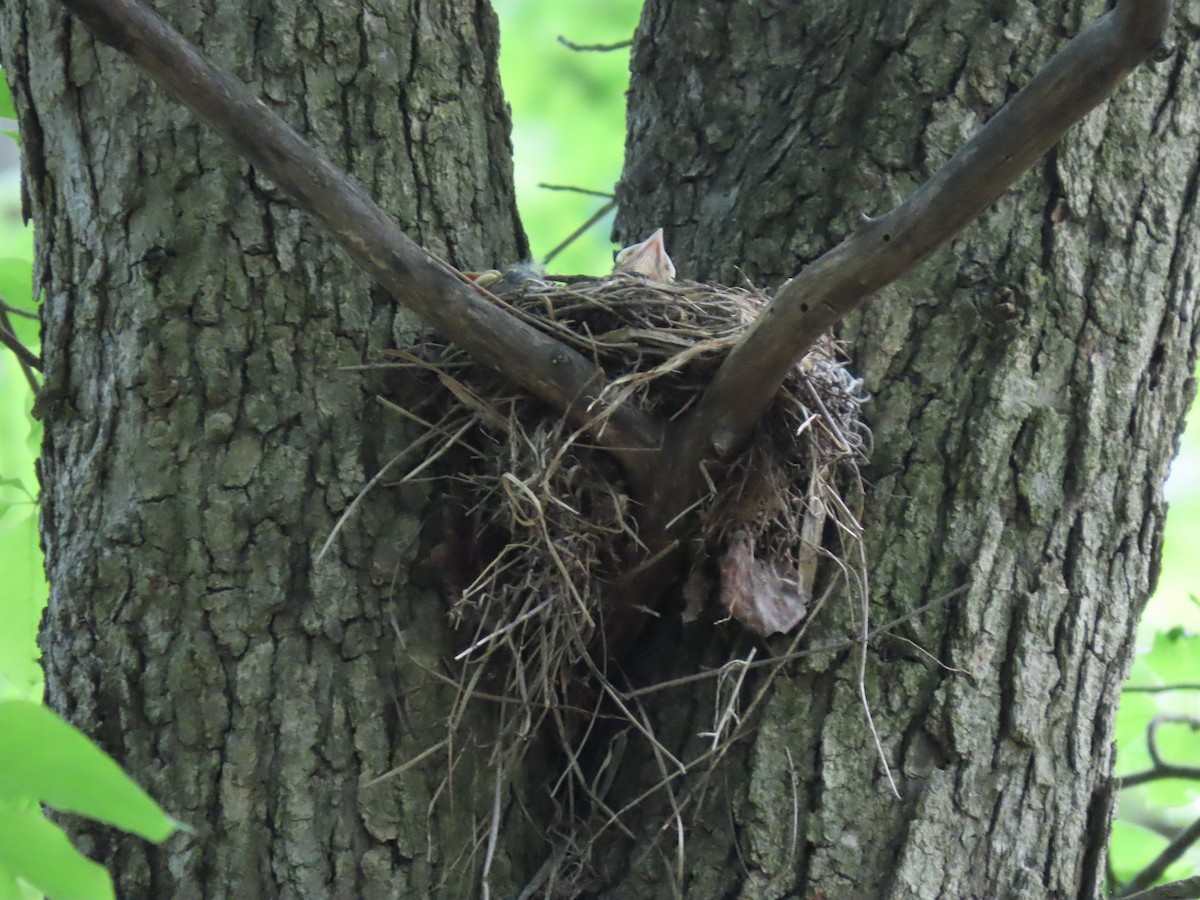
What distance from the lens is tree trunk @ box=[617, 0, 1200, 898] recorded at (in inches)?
71.7

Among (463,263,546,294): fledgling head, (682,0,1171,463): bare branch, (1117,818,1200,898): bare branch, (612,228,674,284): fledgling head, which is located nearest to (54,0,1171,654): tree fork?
(682,0,1171,463): bare branch

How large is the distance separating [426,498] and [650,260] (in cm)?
70

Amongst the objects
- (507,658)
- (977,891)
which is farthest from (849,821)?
(507,658)

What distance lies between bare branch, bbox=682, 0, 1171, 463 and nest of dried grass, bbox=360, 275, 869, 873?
118 mm

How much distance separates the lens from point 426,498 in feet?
6.29

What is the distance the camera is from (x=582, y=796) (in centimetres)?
199

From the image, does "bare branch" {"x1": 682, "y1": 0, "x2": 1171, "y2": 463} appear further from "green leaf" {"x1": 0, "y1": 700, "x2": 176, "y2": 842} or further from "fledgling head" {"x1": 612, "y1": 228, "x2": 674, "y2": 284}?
"green leaf" {"x1": 0, "y1": 700, "x2": 176, "y2": 842}

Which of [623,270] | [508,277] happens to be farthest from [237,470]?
[623,270]

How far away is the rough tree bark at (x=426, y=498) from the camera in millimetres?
1774

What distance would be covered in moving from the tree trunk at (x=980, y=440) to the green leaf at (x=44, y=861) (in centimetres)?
115

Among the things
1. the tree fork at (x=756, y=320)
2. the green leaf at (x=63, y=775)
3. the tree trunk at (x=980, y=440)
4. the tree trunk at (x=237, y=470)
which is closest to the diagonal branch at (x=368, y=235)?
the tree fork at (x=756, y=320)

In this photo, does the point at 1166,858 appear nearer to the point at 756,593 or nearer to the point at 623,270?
the point at 756,593

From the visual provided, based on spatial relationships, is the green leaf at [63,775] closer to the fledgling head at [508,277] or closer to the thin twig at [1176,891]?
the fledgling head at [508,277]

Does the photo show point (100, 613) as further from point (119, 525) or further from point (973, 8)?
point (973, 8)
